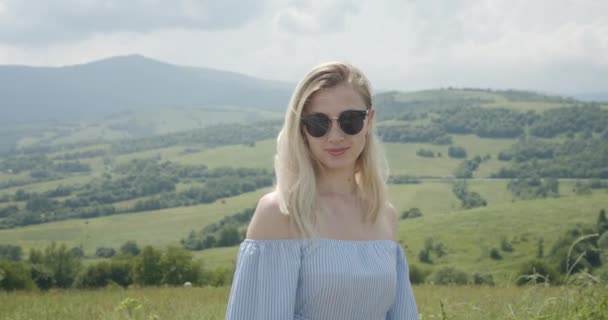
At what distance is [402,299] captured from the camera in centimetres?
347

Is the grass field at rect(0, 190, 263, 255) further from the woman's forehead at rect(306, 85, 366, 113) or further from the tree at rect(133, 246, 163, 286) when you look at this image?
the woman's forehead at rect(306, 85, 366, 113)

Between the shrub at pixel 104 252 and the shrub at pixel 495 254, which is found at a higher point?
the shrub at pixel 495 254

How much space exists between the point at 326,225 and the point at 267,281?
385 millimetres

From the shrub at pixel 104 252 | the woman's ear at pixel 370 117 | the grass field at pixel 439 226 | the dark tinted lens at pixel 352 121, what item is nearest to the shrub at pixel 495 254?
the grass field at pixel 439 226

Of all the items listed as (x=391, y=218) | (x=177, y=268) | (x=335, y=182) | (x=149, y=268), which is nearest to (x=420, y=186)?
(x=177, y=268)

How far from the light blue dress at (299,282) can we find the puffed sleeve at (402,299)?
1.34 ft

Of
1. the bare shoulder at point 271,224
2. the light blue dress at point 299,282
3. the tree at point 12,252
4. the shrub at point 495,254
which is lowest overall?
the tree at point 12,252

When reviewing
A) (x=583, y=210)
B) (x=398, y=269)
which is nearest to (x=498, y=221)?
(x=583, y=210)

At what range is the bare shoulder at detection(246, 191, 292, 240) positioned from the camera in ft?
9.87

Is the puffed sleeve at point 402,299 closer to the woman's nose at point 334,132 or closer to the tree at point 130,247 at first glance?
the woman's nose at point 334,132

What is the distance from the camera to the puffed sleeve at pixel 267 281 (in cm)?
298

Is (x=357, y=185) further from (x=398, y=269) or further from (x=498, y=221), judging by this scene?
(x=498, y=221)

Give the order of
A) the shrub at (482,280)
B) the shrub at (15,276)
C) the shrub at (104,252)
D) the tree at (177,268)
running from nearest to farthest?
1. the shrub at (15,276)
2. the shrub at (482,280)
3. the tree at (177,268)
4. the shrub at (104,252)

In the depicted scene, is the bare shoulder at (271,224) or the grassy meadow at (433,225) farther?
the grassy meadow at (433,225)
